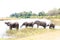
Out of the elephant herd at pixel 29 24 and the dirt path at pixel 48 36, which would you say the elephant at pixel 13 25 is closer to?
the elephant herd at pixel 29 24

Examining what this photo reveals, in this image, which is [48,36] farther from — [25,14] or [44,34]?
[25,14]

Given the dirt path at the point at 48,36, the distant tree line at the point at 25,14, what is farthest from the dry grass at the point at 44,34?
the distant tree line at the point at 25,14

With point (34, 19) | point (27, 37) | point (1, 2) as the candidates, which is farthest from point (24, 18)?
point (1, 2)

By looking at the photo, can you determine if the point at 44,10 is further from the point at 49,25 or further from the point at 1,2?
the point at 1,2

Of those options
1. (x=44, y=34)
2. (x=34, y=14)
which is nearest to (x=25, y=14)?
(x=34, y=14)

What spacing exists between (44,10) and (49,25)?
0.17 meters

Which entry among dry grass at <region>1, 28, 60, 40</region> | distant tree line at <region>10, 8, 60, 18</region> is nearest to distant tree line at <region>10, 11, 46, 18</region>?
distant tree line at <region>10, 8, 60, 18</region>

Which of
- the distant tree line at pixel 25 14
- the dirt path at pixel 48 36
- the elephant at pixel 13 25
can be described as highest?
the distant tree line at pixel 25 14

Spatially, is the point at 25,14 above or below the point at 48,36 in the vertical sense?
above

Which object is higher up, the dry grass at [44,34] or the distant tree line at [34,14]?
the distant tree line at [34,14]

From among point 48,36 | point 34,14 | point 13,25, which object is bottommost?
point 48,36

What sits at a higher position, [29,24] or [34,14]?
[34,14]

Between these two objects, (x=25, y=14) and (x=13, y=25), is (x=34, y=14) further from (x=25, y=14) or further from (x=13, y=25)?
(x=13, y=25)

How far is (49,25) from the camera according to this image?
162 centimetres
